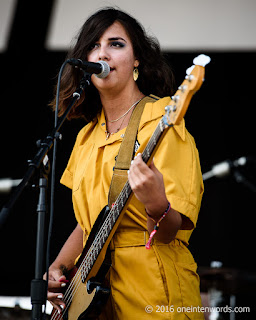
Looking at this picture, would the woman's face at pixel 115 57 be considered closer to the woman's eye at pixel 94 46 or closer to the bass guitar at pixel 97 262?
the woman's eye at pixel 94 46

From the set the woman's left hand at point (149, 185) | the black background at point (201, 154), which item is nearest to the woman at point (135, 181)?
the woman's left hand at point (149, 185)

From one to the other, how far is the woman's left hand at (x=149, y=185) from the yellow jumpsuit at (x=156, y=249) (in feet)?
0.38

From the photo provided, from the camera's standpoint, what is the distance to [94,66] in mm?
1953

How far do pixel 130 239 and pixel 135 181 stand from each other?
351 millimetres

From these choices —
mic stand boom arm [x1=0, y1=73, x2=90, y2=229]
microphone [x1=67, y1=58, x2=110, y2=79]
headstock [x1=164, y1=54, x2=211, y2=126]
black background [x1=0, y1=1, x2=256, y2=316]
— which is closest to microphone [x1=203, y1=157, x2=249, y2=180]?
black background [x1=0, y1=1, x2=256, y2=316]

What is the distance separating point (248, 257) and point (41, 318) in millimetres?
3268

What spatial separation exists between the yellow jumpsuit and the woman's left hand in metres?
0.12

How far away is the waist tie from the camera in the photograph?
184cm

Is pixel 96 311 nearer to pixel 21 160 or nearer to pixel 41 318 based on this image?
pixel 41 318

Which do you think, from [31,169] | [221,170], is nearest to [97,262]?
[31,169]

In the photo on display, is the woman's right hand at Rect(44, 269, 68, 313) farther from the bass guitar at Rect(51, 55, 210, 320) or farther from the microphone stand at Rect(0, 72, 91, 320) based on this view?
the microphone stand at Rect(0, 72, 91, 320)

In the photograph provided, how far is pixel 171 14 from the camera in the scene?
399 centimetres

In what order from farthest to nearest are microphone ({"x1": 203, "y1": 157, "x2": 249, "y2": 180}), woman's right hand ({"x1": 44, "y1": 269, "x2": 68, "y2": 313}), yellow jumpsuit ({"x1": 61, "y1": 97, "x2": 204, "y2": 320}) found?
microphone ({"x1": 203, "y1": 157, "x2": 249, "y2": 180}) < woman's right hand ({"x1": 44, "y1": 269, "x2": 68, "y2": 313}) < yellow jumpsuit ({"x1": 61, "y1": 97, "x2": 204, "y2": 320})

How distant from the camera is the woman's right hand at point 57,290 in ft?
6.77
